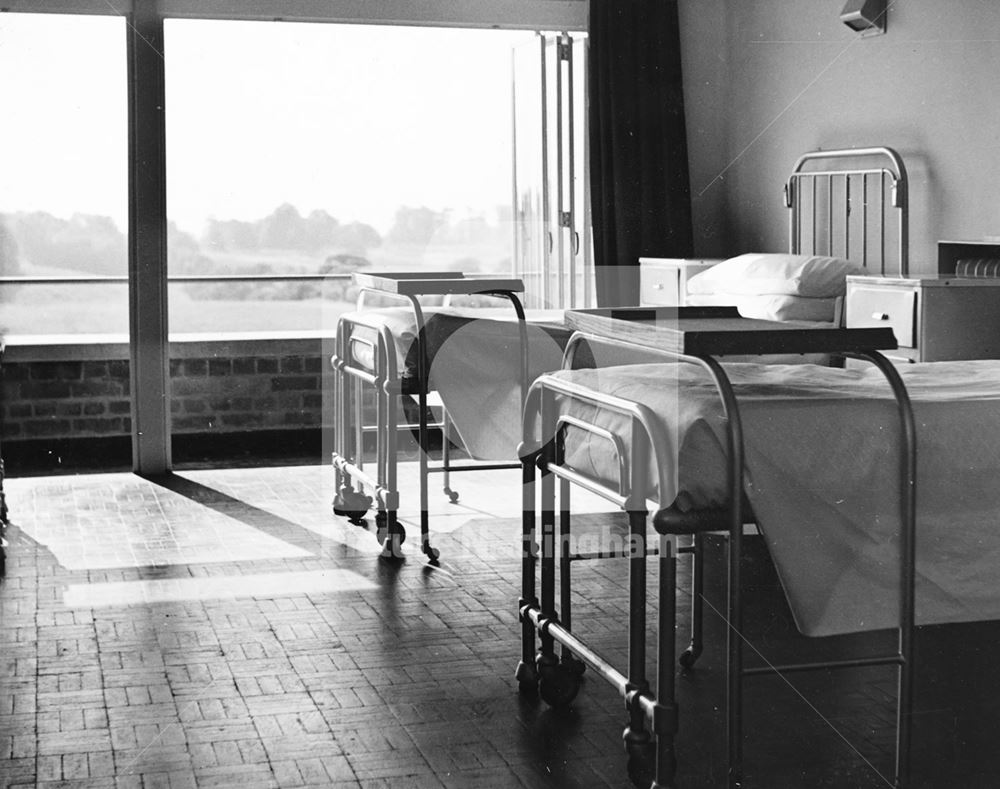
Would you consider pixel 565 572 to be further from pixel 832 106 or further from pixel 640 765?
pixel 832 106

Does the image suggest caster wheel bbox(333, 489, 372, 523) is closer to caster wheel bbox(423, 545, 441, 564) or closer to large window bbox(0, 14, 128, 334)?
caster wheel bbox(423, 545, 441, 564)

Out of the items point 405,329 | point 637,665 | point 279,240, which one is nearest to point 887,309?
point 405,329

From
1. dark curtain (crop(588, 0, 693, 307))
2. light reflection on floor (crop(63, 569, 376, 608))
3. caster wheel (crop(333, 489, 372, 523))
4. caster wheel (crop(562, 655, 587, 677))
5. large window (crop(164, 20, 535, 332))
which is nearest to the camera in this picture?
caster wheel (crop(562, 655, 587, 677))

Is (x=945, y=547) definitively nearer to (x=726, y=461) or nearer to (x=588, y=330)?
(x=726, y=461)

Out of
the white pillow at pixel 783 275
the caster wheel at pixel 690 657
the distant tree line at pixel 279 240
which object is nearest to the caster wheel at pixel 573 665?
the caster wheel at pixel 690 657

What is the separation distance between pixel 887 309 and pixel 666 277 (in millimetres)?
2230

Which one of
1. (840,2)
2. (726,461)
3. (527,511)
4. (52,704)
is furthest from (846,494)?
(840,2)

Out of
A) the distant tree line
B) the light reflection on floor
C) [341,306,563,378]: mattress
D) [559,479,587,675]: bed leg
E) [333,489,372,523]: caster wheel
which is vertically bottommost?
the light reflection on floor

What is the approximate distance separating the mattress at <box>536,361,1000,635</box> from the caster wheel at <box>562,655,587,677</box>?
0.79 m

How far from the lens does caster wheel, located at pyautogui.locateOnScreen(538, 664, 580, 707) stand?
2.94 metres

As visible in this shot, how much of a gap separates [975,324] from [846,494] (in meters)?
2.15

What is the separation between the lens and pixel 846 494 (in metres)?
2.33

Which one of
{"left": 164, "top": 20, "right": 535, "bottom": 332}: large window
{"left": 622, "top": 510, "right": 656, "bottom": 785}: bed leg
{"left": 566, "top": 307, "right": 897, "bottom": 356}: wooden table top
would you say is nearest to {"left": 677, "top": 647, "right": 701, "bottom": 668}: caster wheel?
{"left": 622, "top": 510, "right": 656, "bottom": 785}: bed leg

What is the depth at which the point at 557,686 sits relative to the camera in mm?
2939
